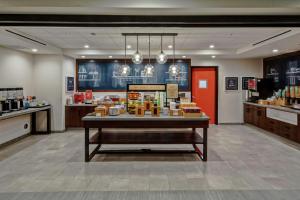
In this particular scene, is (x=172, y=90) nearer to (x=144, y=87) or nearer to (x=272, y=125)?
(x=144, y=87)

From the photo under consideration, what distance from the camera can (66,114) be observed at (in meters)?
9.03

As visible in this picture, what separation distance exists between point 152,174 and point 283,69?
6.28 m

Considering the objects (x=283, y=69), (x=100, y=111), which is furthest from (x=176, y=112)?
(x=283, y=69)

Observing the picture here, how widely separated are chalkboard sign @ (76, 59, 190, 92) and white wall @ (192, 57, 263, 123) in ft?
2.88

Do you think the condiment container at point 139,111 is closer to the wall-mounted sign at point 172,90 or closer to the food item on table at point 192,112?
the food item on table at point 192,112

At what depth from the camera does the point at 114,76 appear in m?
9.95

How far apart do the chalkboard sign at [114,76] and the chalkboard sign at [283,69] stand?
2856 mm

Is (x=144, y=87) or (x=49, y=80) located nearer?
(x=144, y=87)

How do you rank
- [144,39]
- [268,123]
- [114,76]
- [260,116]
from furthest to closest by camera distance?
[114,76] < [260,116] < [268,123] < [144,39]

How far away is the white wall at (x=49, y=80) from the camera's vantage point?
28.0ft

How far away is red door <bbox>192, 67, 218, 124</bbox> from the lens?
33.9 ft

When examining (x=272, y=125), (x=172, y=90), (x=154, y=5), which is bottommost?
(x=272, y=125)

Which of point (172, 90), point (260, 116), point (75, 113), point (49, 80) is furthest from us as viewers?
point (75, 113)

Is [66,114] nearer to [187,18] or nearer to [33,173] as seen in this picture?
[33,173]
